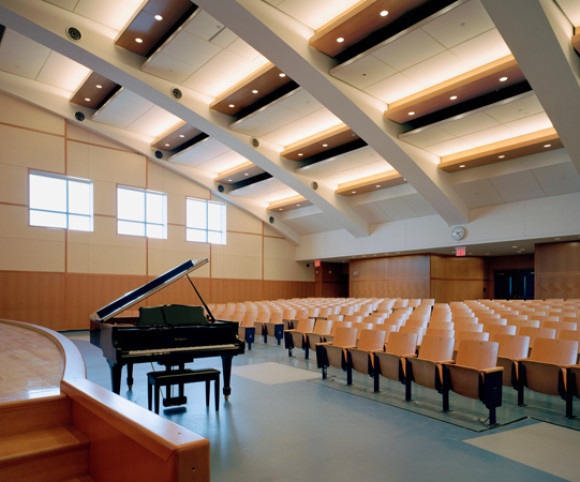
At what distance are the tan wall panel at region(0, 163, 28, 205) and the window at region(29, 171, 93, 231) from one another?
0.59 ft

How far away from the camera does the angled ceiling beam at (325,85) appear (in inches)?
305

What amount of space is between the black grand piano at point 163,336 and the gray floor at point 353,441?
0.58 meters

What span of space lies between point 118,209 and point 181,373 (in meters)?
11.4

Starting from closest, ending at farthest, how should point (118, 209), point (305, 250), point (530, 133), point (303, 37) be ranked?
point (303, 37) < point (530, 133) < point (118, 209) < point (305, 250)

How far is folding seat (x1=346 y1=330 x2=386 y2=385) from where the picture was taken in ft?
17.6

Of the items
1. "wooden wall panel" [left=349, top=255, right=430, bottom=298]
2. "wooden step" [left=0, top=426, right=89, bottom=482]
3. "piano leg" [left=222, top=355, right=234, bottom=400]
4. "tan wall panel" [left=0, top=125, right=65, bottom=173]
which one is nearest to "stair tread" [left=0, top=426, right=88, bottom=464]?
"wooden step" [left=0, top=426, right=89, bottom=482]

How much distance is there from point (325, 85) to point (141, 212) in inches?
341

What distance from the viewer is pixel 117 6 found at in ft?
28.6

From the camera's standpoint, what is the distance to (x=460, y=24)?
7.55 m

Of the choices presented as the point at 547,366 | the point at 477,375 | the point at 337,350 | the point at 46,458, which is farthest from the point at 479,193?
the point at 46,458

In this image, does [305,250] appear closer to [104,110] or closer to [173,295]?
[173,295]

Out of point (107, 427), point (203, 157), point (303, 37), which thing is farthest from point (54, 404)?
point (203, 157)

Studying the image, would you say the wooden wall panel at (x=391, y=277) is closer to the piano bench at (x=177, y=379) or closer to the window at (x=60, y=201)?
the window at (x=60, y=201)

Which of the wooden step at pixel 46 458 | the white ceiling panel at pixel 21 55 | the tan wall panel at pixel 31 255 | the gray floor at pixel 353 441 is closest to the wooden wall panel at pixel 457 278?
the gray floor at pixel 353 441
